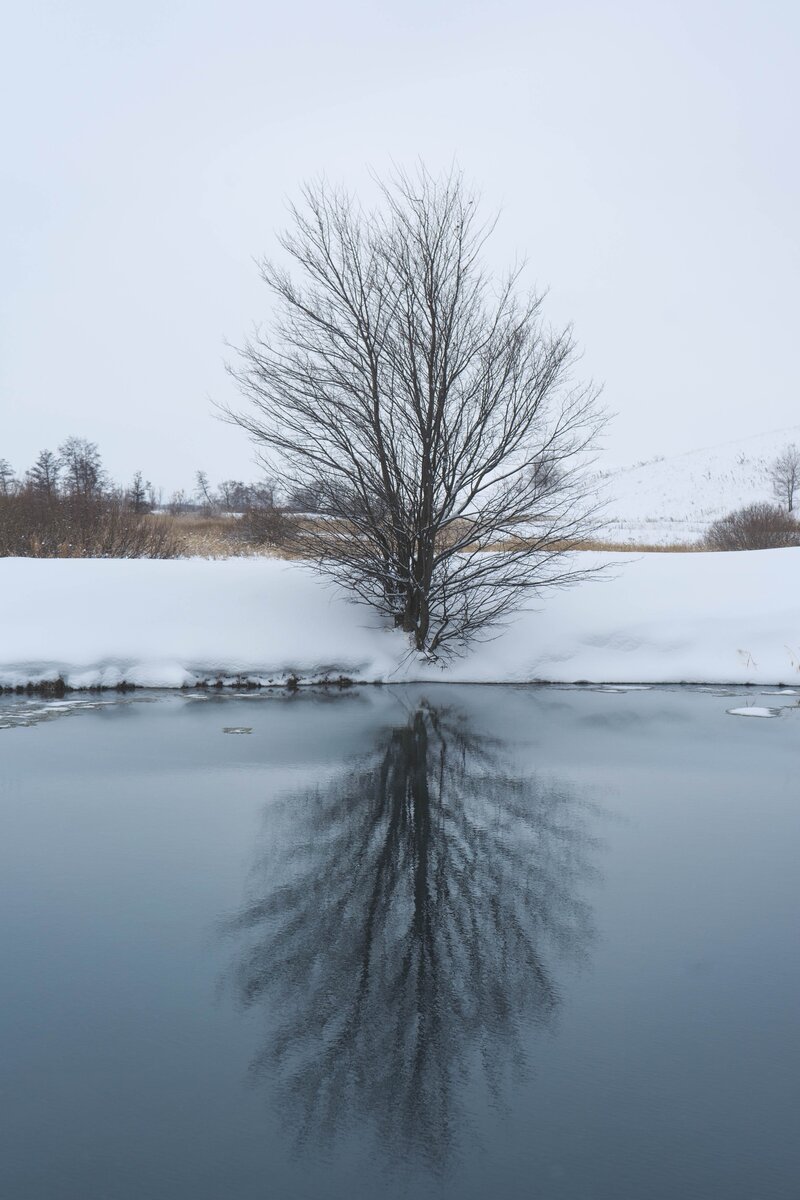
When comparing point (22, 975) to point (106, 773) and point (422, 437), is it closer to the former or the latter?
point (106, 773)

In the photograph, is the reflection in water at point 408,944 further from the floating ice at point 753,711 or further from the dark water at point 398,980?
the floating ice at point 753,711

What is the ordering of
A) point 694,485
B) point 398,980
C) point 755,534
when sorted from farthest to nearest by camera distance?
point 694,485 → point 755,534 → point 398,980

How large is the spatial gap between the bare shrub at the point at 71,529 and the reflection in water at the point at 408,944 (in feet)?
44.8

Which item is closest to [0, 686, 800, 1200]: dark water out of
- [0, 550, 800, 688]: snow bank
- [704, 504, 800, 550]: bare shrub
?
[0, 550, 800, 688]: snow bank

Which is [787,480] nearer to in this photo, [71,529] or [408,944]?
[71,529]

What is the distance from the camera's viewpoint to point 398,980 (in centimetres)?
439

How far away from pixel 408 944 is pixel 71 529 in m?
17.0

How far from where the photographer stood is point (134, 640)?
13.7 m

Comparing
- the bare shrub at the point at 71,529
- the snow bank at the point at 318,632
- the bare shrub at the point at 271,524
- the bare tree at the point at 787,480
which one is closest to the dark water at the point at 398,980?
the snow bank at the point at 318,632

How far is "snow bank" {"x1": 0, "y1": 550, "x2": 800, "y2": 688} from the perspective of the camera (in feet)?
44.3

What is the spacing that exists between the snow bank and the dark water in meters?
4.96

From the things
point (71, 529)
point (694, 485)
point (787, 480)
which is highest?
point (694, 485)

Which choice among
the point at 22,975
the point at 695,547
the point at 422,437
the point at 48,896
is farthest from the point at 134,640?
the point at 695,547

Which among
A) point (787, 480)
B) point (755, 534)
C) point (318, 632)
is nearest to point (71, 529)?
point (318, 632)
